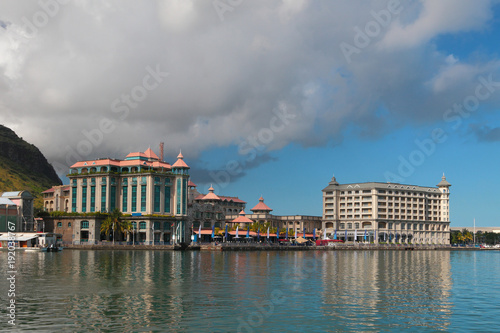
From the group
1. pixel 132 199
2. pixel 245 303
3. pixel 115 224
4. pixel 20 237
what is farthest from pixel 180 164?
pixel 245 303

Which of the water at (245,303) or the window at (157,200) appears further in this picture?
the window at (157,200)

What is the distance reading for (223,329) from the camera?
109 feet

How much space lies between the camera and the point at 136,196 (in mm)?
167750

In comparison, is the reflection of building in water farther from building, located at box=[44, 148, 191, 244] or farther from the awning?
building, located at box=[44, 148, 191, 244]

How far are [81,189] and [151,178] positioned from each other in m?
25.3

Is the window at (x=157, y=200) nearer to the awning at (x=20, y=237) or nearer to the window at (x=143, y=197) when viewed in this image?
the window at (x=143, y=197)

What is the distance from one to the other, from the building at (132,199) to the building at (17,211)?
809 cm

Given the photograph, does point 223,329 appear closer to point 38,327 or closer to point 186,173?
point 38,327

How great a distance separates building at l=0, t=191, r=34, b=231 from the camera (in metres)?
155

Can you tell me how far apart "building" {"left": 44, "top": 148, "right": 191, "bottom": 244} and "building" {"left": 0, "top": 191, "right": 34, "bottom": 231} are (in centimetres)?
809

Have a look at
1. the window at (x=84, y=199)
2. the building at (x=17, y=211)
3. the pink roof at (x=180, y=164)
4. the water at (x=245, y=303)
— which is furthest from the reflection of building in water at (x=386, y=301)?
the window at (x=84, y=199)

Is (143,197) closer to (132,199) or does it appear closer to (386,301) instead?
(132,199)

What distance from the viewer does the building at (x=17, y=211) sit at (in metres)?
155

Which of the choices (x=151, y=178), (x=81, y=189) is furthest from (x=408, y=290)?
(x=81, y=189)
